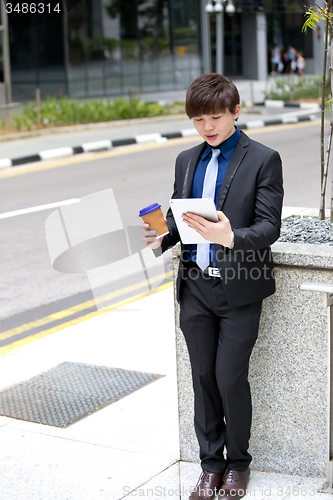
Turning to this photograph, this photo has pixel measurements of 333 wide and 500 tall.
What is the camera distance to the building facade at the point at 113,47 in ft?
82.2

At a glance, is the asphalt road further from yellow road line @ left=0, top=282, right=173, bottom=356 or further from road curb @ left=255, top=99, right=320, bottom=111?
road curb @ left=255, top=99, right=320, bottom=111

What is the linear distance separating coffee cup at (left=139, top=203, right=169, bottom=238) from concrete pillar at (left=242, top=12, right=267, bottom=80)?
34677 mm

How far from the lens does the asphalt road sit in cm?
609

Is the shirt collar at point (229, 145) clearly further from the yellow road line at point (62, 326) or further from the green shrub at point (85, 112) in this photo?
the green shrub at point (85, 112)

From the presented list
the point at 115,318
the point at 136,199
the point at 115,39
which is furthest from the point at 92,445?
the point at 115,39

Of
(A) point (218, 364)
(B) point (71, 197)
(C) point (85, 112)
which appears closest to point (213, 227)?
(A) point (218, 364)

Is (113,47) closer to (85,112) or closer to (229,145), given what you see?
(85,112)

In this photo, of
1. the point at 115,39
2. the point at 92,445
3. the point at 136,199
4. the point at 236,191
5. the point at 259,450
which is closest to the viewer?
the point at 236,191

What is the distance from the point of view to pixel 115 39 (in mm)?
27359

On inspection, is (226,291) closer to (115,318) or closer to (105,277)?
(115,318)

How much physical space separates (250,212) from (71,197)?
25.9ft

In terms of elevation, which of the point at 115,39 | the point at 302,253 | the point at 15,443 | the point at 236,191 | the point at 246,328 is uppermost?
the point at 115,39

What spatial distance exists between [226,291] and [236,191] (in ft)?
1.35

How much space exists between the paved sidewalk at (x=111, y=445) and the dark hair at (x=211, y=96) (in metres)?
1.63
